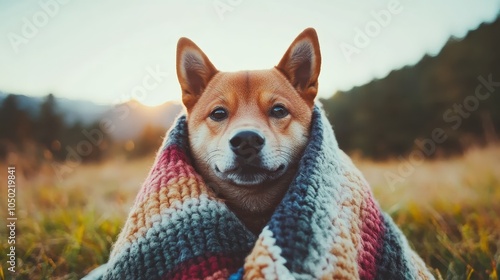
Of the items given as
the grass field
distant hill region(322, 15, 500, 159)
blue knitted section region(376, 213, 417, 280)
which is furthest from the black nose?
distant hill region(322, 15, 500, 159)

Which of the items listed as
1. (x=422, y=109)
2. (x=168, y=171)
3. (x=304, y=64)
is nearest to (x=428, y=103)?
(x=422, y=109)

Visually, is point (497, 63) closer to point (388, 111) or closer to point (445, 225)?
point (388, 111)

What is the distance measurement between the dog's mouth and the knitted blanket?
256 millimetres

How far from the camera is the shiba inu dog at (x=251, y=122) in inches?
80.6

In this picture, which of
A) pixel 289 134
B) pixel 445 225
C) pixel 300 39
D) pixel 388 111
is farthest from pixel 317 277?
pixel 388 111

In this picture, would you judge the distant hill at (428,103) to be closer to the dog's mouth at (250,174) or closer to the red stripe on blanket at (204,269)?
the dog's mouth at (250,174)

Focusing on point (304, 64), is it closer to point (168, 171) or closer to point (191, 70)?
point (191, 70)

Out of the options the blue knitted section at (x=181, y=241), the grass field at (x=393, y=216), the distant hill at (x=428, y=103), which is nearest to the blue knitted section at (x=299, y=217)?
the blue knitted section at (x=181, y=241)

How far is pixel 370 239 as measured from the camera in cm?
181

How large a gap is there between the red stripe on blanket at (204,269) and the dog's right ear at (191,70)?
110 cm

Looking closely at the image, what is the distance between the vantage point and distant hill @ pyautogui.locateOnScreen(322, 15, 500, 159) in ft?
47.9

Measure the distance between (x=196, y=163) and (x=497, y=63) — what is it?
16.1m

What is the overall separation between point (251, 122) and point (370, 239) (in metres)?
0.81

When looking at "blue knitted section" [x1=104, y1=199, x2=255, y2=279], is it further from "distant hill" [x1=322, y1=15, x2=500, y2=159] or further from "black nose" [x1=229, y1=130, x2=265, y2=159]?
"distant hill" [x1=322, y1=15, x2=500, y2=159]
